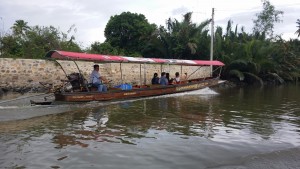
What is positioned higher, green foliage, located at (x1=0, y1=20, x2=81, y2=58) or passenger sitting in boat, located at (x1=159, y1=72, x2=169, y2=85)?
green foliage, located at (x1=0, y1=20, x2=81, y2=58)

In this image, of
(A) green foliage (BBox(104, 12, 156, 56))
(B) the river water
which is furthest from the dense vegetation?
(B) the river water

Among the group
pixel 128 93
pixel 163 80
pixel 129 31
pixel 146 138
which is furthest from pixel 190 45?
pixel 146 138

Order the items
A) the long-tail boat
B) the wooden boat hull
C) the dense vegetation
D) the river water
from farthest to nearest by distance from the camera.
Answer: the dense vegetation, the wooden boat hull, the long-tail boat, the river water

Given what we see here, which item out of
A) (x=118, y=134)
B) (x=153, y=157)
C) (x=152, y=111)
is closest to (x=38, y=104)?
(x=152, y=111)

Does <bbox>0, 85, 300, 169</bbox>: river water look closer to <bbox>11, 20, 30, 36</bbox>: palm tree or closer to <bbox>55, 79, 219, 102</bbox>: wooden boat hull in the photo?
<bbox>55, 79, 219, 102</bbox>: wooden boat hull

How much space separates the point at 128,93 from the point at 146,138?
7405 millimetres

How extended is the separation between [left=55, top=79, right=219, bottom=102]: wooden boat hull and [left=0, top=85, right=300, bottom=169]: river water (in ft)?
1.29

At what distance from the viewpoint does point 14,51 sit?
21.4 m

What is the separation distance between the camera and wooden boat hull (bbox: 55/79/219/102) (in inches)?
506

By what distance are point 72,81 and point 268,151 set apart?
8.79 m

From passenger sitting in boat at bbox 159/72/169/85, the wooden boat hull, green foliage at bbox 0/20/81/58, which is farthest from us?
green foliage at bbox 0/20/81/58

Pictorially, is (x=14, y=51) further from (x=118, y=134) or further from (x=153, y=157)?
(x=153, y=157)

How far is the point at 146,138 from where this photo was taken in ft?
26.3

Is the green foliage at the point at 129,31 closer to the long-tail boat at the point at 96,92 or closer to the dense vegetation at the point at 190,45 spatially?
the dense vegetation at the point at 190,45
